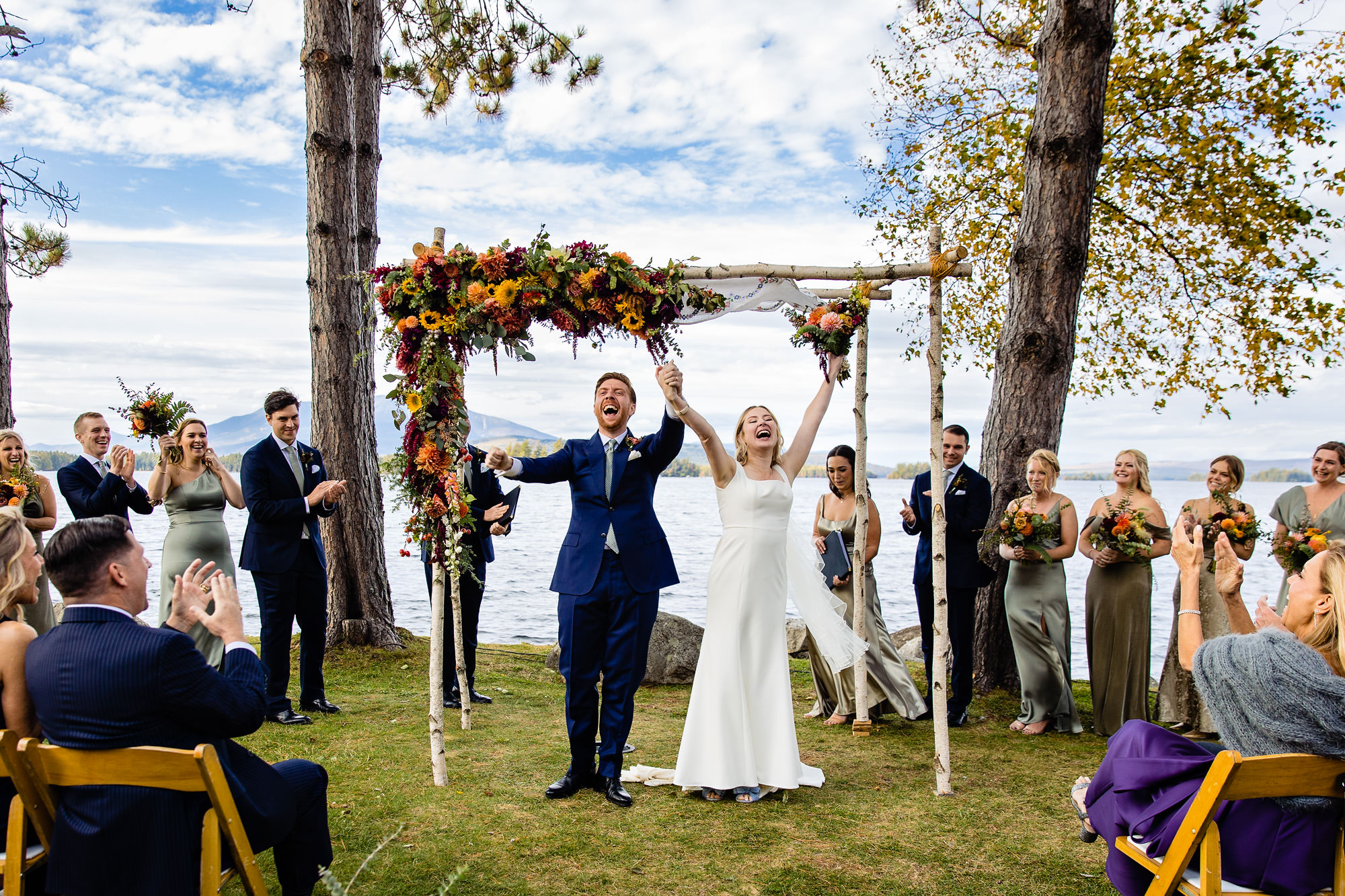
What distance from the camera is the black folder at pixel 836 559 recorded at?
6922mm

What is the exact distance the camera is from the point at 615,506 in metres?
5.05

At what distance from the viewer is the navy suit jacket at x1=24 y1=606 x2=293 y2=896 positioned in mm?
2664

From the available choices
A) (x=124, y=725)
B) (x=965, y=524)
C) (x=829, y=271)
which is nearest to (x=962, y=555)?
(x=965, y=524)

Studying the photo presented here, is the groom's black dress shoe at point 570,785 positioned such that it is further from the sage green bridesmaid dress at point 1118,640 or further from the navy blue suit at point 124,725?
the sage green bridesmaid dress at point 1118,640

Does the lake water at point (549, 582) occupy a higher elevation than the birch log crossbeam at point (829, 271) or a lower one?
lower

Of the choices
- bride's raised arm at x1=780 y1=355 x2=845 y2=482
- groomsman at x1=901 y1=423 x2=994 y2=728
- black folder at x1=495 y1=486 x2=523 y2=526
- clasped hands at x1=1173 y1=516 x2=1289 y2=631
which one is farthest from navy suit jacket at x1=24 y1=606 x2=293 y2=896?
groomsman at x1=901 y1=423 x2=994 y2=728

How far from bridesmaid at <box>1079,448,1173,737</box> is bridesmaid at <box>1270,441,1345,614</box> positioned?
1070mm

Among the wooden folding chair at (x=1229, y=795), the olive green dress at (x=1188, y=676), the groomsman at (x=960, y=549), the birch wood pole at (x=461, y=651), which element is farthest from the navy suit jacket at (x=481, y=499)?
the olive green dress at (x=1188, y=676)

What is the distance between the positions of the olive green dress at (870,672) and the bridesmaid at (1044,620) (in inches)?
31.8

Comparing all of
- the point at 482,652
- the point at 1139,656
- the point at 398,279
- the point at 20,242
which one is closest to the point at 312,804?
the point at 398,279

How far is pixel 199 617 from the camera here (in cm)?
304

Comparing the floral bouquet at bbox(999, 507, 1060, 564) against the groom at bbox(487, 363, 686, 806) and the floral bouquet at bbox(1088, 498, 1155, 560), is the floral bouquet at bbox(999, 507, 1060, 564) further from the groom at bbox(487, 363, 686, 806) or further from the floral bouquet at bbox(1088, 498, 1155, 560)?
the groom at bbox(487, 363, 686, 806)

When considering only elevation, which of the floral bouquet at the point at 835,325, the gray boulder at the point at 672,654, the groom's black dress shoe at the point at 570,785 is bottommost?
the gray boulder at the point at 672,654

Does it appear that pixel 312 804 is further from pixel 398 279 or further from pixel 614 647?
pixel 398 279
